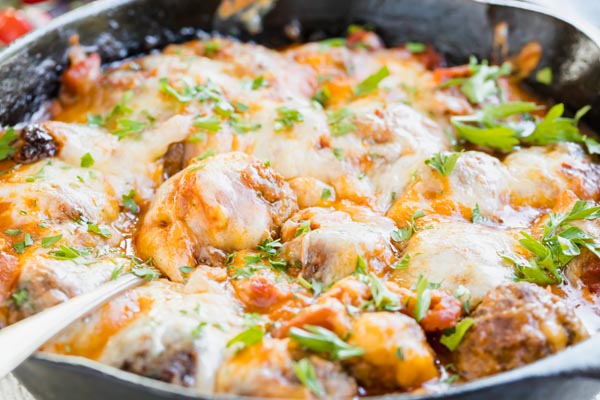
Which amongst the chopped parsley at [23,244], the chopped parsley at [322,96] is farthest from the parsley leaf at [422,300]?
the chopped parsley at [322,96]

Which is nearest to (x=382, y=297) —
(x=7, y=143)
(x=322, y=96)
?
(x=322, y=96)

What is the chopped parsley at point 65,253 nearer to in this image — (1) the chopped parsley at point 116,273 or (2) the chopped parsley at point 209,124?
(1) the chopped parsley at point 116,273

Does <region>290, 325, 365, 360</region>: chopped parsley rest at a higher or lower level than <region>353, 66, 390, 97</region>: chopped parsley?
lower

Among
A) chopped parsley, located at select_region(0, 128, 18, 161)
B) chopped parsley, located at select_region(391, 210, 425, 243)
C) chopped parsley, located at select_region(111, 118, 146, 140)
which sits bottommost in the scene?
chopped parsley, located at select_region(391, 210, 425, 243)

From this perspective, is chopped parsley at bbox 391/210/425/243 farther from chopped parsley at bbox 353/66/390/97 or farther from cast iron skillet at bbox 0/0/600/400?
chopped parsley at bbox 353/66/390/97

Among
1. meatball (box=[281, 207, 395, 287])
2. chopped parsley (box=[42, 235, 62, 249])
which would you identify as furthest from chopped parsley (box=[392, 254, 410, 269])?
chopped parsley (box=[42, 235, 62, 249])
